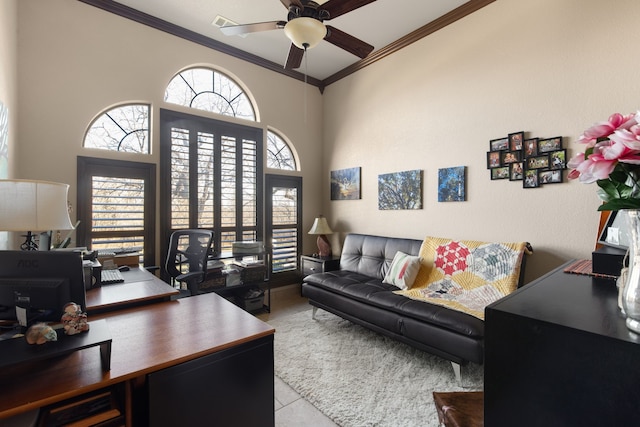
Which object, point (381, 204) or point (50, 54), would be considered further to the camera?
point (381, 204)

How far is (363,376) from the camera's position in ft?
7.48

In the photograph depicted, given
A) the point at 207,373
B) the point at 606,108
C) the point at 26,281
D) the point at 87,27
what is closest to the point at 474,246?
the point at 606,108

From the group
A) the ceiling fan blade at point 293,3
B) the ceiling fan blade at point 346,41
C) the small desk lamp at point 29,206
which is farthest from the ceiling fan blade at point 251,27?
the small desk lamp at point 29,206

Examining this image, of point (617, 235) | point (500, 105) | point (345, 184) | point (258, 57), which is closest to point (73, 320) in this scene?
point (617, 235)

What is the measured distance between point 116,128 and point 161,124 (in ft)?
1.46

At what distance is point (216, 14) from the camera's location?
3.18 metres

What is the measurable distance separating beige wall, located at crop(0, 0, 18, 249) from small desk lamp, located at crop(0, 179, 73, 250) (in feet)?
2.08

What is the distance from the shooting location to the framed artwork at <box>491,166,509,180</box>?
9.25ft

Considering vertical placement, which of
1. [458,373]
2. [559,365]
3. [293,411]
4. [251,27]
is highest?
[251,27]

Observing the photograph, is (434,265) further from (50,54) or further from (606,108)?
(50,54)

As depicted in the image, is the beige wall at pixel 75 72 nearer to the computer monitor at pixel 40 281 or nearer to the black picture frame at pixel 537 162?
the computer monitor at pixel 40 281

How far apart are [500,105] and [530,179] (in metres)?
0.80

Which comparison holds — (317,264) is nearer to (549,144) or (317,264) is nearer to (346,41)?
(346,41)

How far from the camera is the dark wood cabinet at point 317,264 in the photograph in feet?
13.1
